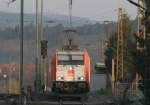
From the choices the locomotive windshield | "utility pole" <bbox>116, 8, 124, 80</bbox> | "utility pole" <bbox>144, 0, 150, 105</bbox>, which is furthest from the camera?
"utility pole" <bbox>116, 8, 124, 80</bbox>

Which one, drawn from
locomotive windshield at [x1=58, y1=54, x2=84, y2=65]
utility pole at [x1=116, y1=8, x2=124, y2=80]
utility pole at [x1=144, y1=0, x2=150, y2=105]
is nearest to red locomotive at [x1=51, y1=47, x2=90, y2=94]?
locomotive windshield at [x1=58, y1=54, x2=84, y2=65]

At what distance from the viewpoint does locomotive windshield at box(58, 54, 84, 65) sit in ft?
160

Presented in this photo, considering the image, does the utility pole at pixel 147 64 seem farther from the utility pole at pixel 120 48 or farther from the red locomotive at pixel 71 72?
the utility pole at pixel 120 48

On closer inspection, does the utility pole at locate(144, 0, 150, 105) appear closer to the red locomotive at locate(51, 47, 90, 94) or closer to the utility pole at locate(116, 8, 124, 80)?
the red locomotive at locate(51, 47, 90, 94)

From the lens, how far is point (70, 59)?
160 ft

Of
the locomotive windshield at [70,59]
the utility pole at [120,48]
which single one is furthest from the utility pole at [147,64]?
the utility pole at [120,48]

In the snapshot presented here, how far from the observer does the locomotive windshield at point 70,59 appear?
160 feet

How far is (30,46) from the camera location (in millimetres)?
166250

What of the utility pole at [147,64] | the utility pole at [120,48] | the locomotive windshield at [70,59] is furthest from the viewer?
the utility pole at [120,48]

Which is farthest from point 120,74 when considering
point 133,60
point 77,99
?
point 133,60

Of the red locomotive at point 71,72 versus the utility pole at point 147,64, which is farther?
the red locomotive at point 71,72

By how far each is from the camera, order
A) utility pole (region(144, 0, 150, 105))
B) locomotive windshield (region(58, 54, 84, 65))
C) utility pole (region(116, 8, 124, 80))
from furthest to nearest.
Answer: utility pole (region(116, 8, 124, 80)) < locomotive windshield (region(58, 54, 84, 65)) < utility pole (region(144, 0, 150, 105))

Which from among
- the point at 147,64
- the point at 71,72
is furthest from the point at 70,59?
the point at 147,64

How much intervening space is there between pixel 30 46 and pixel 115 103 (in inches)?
4967
